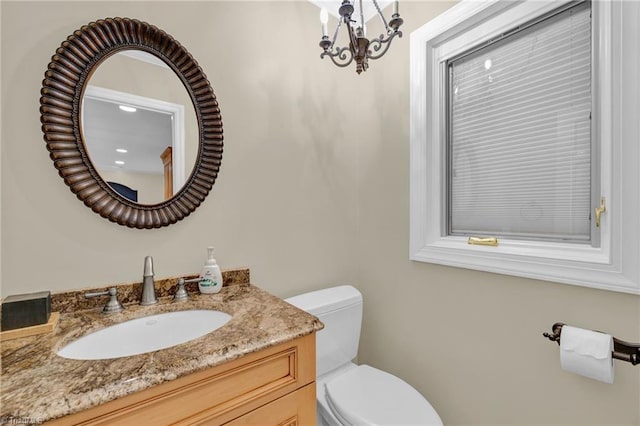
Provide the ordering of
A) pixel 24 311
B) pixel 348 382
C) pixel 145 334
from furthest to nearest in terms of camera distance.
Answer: pixel 348 382, pixel 145 334, pixel 24 311

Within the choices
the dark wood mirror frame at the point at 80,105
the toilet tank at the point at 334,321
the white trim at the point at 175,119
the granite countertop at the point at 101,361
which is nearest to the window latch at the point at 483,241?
the toilet tank at the point at 334,321

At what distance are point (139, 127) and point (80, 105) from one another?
0.18 m

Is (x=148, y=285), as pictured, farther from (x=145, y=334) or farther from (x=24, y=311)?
(x=24, y=311)

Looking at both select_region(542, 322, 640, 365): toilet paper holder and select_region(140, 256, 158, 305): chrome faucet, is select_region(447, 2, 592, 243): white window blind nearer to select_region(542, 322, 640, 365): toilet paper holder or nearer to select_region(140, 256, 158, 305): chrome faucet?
select_region(542, 322, 640, 365): toilet paper holder

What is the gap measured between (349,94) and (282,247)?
1.02 meters

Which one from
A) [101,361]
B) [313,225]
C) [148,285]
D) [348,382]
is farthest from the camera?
[313,225]

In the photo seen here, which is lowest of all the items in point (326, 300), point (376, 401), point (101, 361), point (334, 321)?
point (376, 401)

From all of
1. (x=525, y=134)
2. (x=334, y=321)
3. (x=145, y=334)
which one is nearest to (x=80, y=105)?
(x=145, y=334)

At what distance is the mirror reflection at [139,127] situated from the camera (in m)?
1.03

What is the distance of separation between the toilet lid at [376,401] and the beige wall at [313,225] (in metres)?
0.25

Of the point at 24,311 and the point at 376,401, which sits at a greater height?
the point at 24,311

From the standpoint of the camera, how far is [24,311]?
788 mm

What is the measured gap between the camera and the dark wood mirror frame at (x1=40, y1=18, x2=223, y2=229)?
0.94 metres

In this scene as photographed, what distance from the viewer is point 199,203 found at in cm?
121
